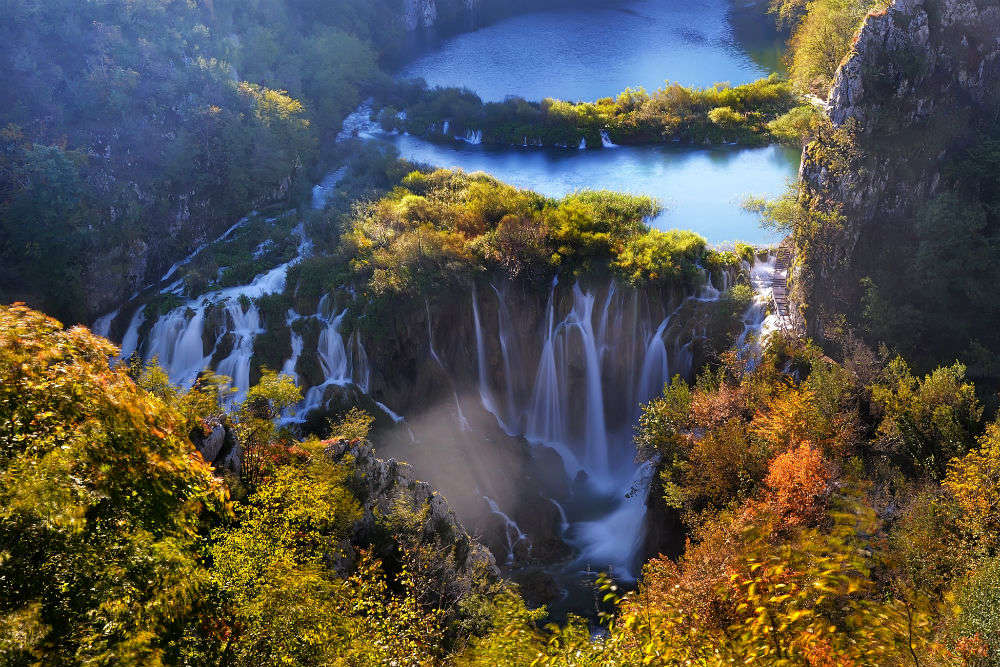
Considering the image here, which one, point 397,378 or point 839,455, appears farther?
point 397,378

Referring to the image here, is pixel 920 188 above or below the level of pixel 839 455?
above

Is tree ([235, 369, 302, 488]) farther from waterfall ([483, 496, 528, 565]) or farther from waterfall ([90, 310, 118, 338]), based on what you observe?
waterfall ([90, 310, 118, 338])

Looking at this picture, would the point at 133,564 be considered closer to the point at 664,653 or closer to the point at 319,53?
the point at 664,653

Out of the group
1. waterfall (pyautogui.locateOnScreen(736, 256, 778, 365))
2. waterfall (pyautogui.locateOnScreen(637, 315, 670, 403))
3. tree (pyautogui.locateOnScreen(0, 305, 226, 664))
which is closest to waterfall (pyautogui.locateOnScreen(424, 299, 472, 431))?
waterfall (pyautogui.locateOnScreen(637, 315, 670, 403))

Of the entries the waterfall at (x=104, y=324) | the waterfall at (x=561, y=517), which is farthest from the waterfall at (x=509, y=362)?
the waterfall at (x=104, y=324)

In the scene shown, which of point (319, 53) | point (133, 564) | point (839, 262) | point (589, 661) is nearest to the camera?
point (133, 564)

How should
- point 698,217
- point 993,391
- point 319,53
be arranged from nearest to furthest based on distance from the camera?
point 993,391, point 698,217, point 319,53

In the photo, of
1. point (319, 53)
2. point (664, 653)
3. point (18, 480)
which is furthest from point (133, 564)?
point (319, 53)

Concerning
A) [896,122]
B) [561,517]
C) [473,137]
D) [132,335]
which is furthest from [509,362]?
[473,137]

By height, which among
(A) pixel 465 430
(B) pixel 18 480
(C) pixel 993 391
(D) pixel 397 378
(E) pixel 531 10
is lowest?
(A) pixel 465 430
